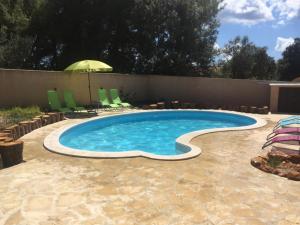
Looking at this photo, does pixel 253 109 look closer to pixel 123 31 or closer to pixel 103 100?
pixel 103 100

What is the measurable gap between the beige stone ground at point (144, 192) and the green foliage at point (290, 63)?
3318 centimetres

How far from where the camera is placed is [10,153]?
277 inches

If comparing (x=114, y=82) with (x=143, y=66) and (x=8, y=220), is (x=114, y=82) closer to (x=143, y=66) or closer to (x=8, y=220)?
(x=143, y=66)

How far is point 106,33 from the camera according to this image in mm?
24094

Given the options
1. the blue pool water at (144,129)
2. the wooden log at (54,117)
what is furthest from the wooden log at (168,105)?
the wooden log at (54,117)

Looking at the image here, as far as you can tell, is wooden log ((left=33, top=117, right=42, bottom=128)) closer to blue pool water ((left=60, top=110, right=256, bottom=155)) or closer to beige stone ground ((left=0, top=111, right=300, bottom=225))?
blue pool water ((left=60, top=110, right=256, bottom=155))

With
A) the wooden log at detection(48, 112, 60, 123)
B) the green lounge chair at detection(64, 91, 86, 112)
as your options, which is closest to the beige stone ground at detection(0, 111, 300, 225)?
the wooden log at detection(48, 112, 60, 123)

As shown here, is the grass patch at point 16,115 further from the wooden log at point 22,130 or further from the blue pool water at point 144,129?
the blue pool water at point 144,129

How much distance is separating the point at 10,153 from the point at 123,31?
1860 centimetres

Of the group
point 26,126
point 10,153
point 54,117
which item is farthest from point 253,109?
point 10,153

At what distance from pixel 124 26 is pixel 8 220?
2105cm

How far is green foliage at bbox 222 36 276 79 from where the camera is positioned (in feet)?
96.0

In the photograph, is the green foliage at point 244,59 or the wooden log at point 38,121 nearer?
the wooden log at point 38,121

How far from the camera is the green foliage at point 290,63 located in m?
Result: 37.8
